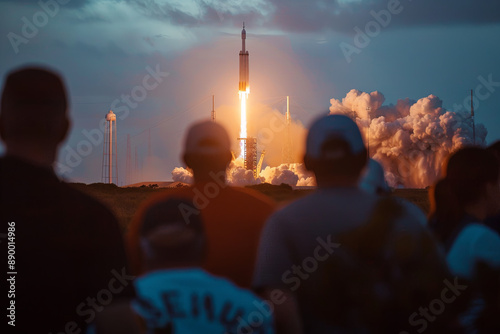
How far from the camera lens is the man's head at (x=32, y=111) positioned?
2.95 m

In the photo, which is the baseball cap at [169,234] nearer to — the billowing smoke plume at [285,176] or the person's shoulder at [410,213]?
the person's shoulder at [410,213]

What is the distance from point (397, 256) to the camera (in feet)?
10.9

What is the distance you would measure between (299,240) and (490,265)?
4.42ft

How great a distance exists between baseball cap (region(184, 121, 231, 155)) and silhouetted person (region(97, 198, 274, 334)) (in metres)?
1.17

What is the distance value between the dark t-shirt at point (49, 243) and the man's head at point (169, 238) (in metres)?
0.16

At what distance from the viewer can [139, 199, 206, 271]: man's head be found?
296 cm

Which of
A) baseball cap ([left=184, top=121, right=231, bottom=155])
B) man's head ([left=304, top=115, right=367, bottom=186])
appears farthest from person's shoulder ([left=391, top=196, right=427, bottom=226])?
baseball cap ([left=184, top=121, right=231, bottom=155])

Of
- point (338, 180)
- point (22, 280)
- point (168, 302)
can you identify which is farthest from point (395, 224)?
point (22, 280)

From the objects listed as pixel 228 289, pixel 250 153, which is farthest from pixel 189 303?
pixel 250 153

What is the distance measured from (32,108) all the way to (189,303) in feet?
4.22

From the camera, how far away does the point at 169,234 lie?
9.68ft

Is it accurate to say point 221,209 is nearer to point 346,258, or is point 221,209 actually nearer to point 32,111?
point 346,258

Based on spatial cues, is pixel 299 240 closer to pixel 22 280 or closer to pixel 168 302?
pixel 168 302

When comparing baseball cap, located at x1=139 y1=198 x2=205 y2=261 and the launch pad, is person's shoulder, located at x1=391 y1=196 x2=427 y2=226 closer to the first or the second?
baseball cap, located at x1=139 y1=198 x2=205 y2=261
